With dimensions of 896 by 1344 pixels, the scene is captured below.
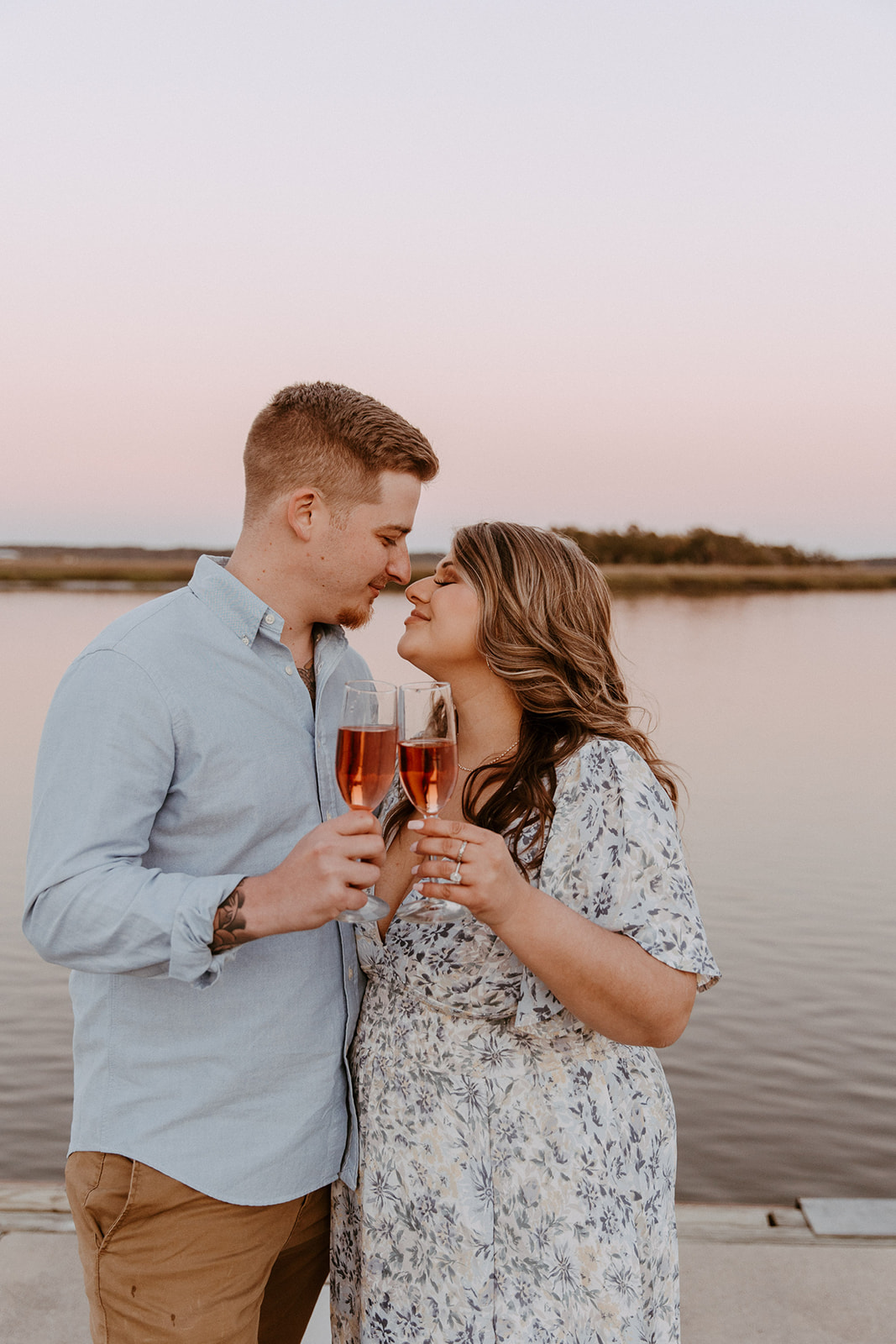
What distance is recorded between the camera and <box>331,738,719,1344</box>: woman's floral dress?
5.76 feet

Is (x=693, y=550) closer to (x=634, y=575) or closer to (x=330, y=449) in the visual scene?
(x=634, y=575)

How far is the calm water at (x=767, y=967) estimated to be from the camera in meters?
5.14

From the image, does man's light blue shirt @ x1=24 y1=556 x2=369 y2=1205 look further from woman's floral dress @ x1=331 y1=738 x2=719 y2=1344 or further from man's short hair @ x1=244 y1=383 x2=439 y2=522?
man's short hair @ x1=244 y1=383 x2=439 y2=522

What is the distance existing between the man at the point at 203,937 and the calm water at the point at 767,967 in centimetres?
103

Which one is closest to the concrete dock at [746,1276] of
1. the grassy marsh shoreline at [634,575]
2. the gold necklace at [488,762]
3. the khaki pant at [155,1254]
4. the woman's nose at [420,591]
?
the khaki pant at [155,1254]

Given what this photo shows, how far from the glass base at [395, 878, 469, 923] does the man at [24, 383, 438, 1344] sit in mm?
224

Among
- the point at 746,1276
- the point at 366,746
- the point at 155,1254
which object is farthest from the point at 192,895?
the point at 746,1276

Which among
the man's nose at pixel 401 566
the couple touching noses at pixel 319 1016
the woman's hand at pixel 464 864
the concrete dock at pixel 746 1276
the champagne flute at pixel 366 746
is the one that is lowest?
the concrete dock at pixel 746 1276

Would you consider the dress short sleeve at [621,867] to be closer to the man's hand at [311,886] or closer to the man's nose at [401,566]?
the man's hand at [311,886]

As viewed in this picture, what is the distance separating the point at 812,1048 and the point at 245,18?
8.76 meters

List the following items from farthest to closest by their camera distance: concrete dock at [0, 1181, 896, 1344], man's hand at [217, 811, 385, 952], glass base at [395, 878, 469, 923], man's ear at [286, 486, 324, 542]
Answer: concrete dock at [0, 1181, 896, 1344] < man's ear at [286, 486, 324, 542] < glass base at [395, 878, 469, 923] < man's hand at [217, 811, 385, 952]

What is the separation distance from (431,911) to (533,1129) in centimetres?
46

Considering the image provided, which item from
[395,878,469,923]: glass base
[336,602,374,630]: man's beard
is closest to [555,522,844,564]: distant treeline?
[336,602,374,630]: man's beard

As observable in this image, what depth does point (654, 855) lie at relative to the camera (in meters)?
1.76
